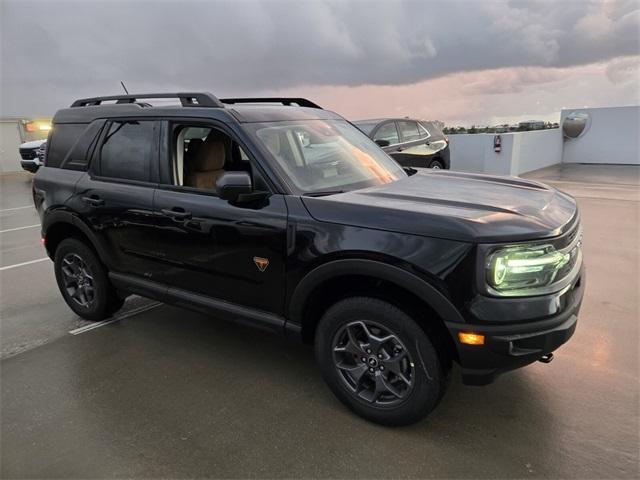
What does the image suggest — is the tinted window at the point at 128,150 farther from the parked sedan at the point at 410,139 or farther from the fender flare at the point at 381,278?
the parked sedan at the point at 410,139

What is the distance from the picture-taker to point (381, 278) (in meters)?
2.53

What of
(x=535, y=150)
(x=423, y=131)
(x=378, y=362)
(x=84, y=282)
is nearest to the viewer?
(x=378, y=362)

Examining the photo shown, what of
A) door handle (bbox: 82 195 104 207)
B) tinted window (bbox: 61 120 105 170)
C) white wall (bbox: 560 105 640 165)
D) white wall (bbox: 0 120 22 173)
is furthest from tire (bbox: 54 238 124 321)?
white wall (bbox: 0 120 22 173)

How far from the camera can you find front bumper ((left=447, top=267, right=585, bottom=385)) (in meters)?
2.34

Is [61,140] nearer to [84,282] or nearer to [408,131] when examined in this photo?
[84,282]

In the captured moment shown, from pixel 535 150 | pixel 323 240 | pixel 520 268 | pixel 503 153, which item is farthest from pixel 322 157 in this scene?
pixel 535 150

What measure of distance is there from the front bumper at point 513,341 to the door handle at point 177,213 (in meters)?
1.95

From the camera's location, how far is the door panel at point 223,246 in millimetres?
2955

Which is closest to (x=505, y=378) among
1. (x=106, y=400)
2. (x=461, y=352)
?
(x=461, y=352)

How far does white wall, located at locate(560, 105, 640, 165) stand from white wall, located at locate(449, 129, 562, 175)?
2075mm

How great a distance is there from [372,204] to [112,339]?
106 inches

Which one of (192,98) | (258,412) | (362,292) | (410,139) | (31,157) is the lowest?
(258,412)

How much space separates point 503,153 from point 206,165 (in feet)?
39.8

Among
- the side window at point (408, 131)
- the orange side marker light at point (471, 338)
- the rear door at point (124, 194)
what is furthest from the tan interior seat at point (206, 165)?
the side window at point (408, 131)
